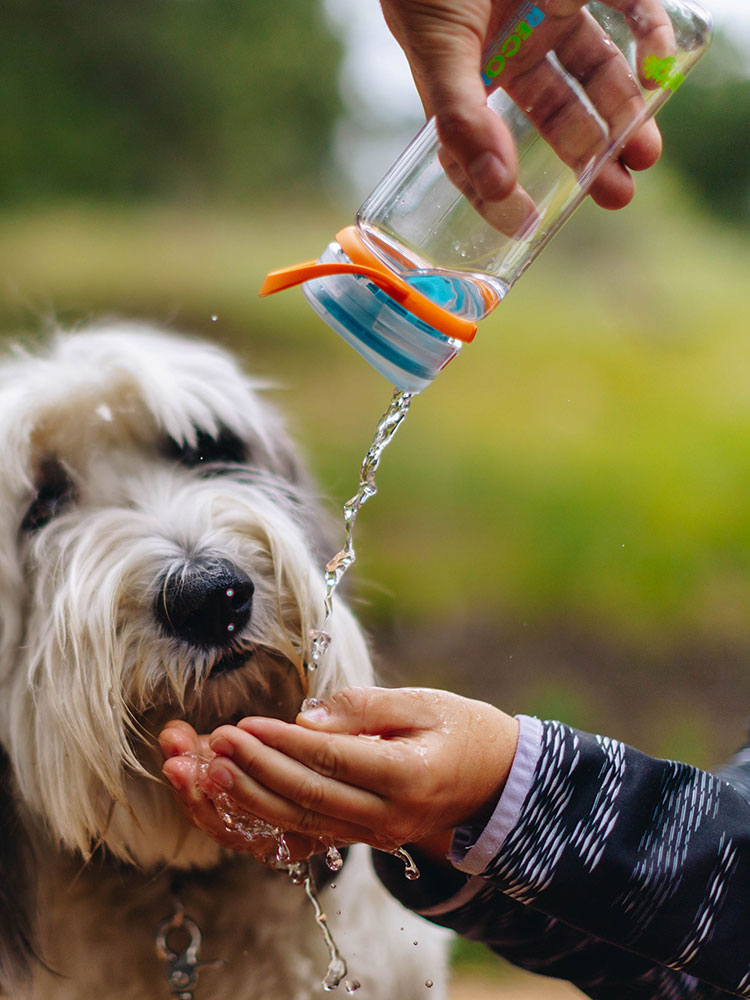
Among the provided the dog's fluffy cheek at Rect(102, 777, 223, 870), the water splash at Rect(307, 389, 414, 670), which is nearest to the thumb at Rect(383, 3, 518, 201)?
the water splash at Rect(307, 389, 414, 670)

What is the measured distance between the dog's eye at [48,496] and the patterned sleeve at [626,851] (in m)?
0.57

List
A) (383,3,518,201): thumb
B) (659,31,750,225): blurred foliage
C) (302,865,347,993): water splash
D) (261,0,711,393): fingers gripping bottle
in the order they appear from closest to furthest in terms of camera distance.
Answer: (383,3,518,201): thumb
(261,0,711,393): fingers gripping bottle
(302,865,347,993): water splash
(659,31,750,225): blurred foliage

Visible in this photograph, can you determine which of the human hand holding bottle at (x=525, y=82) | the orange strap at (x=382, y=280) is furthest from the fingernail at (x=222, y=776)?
the human hand holding bottle at (x=525, y=82)

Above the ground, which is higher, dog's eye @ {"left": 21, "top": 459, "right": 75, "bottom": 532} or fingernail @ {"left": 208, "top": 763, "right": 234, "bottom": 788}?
fingernail @ {"left": 208, "top": 763, "right": 234, "bottom": 788}

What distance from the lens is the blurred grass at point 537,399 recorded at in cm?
124

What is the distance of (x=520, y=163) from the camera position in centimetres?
84

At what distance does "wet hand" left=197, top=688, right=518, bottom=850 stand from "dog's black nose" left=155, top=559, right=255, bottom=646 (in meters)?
0.15

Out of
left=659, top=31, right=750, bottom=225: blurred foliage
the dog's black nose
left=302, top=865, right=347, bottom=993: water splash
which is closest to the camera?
the dog's black nose

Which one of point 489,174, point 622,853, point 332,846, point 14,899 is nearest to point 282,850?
point 332,846

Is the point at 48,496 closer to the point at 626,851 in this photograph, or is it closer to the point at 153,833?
the point at 153,833

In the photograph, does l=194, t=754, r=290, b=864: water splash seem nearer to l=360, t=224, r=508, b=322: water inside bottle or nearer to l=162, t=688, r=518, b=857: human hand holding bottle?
l=162, t=688, r=518, b=857: human hand holding bottle

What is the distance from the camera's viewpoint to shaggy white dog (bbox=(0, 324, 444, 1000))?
34.4 inches

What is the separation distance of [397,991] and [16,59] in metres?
1.36

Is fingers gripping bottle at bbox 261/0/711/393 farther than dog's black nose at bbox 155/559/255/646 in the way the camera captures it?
No
